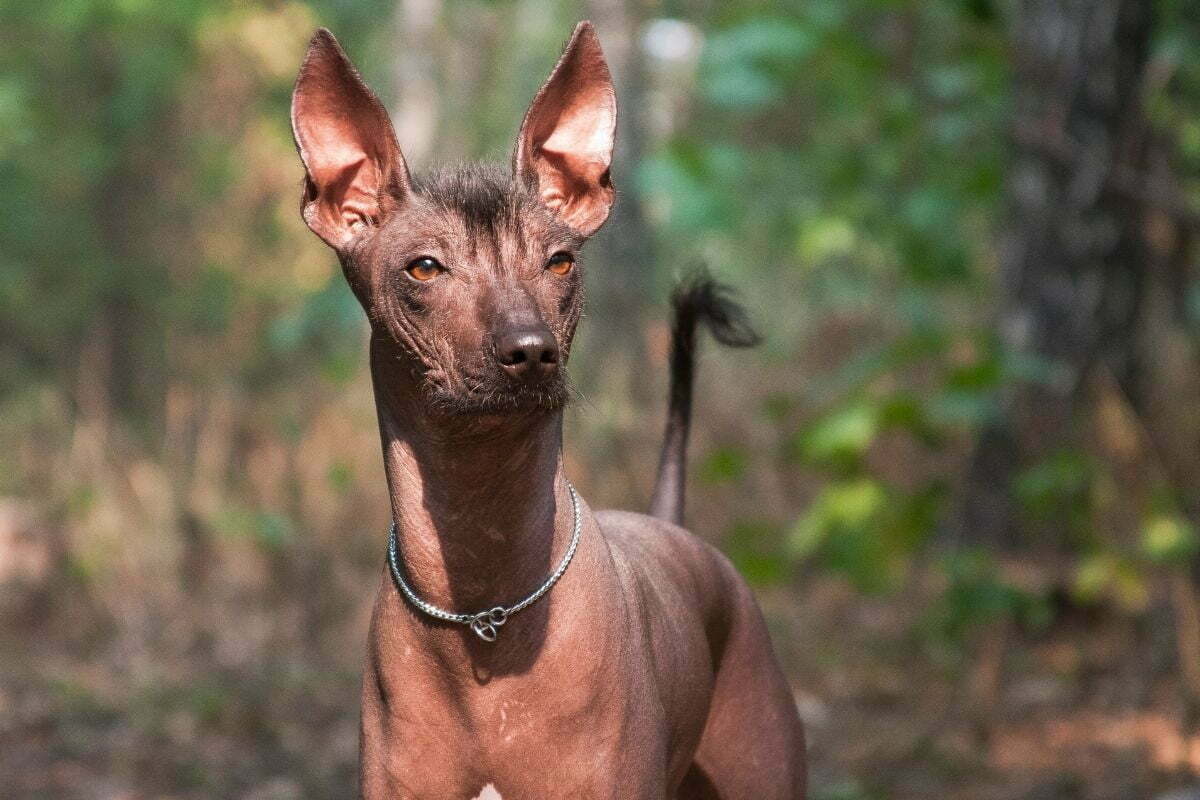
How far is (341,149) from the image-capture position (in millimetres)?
3266

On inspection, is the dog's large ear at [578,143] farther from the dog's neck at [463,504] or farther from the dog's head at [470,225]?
the dog's neck at [463,504]

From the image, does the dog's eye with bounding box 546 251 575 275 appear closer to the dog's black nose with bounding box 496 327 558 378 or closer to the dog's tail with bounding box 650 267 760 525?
the dog's black nose with bounding box 496 327 558 378

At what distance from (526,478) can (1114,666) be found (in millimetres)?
5699

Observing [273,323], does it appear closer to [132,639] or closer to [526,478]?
[132,639]

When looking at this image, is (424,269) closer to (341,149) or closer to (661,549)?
(341,149)

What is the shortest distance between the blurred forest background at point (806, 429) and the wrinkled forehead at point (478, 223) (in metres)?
0.47

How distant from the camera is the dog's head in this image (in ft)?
9.39

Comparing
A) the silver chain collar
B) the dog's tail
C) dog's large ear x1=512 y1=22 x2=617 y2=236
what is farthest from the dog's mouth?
the dog's tail

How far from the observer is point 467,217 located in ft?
9.90

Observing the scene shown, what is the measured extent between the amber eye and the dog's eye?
0.22 m

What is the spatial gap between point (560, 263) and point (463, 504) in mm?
513

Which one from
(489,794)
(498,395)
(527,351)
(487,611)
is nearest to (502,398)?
(498,395)

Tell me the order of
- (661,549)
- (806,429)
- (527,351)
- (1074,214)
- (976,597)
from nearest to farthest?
(527,351) → (661,549) → (976,597) → (806,429) → (1074,214)

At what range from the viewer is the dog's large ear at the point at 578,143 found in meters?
3.34
